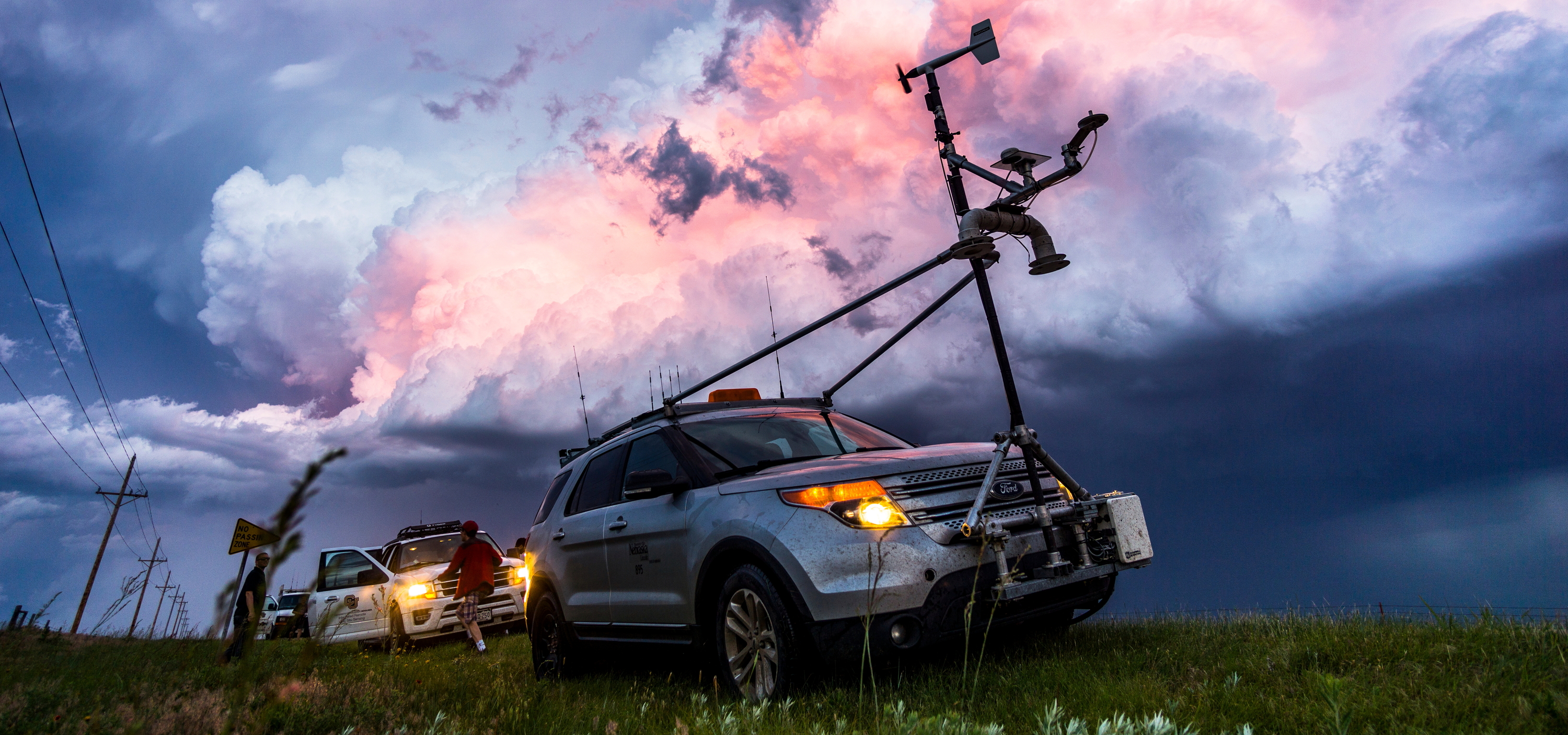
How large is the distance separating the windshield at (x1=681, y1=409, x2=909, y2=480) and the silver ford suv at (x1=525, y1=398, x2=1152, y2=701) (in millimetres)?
17

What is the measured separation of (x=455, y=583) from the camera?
1373 cm

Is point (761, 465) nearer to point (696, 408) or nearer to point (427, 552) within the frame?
point (696, 408)

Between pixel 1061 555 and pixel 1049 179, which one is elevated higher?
pixel 1049 179

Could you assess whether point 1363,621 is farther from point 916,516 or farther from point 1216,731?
point 916,516

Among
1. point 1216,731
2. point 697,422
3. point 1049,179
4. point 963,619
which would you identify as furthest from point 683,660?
point 1049,179

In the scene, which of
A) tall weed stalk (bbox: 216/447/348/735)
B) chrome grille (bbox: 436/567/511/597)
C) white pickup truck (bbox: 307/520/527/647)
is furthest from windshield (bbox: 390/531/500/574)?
tall weed stalk (bbox: 216/447/348/735)

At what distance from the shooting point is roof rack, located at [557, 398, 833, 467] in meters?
6.61

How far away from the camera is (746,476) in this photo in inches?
213

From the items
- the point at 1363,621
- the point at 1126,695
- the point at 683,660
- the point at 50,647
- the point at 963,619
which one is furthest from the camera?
the point at 50,647

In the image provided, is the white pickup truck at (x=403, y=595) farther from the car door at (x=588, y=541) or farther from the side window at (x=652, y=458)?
the side window at (x=652, y=458)

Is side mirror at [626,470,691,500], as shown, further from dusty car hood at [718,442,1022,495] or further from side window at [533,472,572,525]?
side window at [533,472,572,525]

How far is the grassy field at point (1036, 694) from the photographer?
3.27 meters

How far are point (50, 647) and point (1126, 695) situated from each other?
773 inches

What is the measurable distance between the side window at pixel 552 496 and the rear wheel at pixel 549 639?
803 mm
